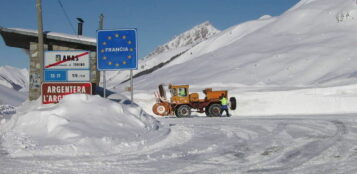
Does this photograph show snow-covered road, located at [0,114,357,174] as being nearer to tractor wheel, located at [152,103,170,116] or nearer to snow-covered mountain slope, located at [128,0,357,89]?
tractor wheel, located at [152,103,170,116]

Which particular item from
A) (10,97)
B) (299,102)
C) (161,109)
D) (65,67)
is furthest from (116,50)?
(10,97)

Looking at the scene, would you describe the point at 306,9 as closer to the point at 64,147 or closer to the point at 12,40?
the point at 12,40

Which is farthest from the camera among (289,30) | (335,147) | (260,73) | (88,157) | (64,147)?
(289,30)

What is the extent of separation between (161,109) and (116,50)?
37.2 feet

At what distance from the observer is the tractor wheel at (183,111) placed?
78.6ft

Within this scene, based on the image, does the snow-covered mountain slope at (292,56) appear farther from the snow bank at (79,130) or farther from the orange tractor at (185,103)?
the snow bank at (79,130)

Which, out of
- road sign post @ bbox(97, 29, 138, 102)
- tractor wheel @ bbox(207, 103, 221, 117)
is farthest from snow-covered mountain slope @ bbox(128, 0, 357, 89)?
road sign post @ bbox(97, 29, 138, 102)

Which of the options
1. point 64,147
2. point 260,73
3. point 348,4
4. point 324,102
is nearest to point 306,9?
point 348,4

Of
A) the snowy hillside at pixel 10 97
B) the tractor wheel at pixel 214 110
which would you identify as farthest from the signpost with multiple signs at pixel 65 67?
the snowy hillside at pixel 10 97

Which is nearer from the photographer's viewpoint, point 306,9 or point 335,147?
point 335,147

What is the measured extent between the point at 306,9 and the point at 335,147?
64.5m

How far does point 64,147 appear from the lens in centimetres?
835

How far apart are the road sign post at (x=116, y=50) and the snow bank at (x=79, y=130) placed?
4.49 ft

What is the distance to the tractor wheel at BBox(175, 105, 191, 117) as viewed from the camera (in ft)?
78.6
